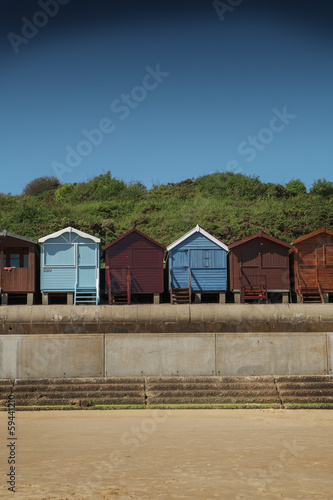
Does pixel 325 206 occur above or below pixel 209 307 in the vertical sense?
above

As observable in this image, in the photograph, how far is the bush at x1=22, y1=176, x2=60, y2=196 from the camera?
75438 millimetres

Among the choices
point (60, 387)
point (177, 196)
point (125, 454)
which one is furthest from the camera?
point (177, 196)

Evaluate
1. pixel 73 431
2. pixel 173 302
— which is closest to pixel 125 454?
pixel 73 431

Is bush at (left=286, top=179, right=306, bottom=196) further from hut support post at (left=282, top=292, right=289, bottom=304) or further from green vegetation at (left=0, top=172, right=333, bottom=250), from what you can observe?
hut support post at (left=282, top=292, right=289, bottom=304)

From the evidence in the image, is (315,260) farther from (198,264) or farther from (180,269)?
(180,269)

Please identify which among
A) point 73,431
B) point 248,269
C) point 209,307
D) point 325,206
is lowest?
Answer: point 73,431

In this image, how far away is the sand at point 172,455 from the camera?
9.81 m

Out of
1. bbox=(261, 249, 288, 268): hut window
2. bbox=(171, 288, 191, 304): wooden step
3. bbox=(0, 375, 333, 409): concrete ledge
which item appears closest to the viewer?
bbox=(0, 375, 333, 409): concrete ledge

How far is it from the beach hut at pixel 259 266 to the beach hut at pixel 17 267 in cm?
1072

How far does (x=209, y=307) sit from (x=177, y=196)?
38338mm

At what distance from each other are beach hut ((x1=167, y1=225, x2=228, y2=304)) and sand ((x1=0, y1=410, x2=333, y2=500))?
38.4 feet

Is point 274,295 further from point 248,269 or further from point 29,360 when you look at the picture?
point 29,360

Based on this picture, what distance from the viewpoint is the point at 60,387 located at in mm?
20672

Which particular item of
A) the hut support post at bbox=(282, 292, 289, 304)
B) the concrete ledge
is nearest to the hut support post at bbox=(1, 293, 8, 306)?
the concrete ledge
